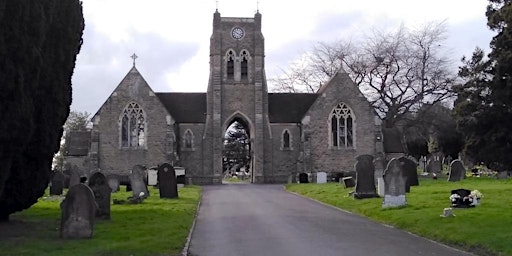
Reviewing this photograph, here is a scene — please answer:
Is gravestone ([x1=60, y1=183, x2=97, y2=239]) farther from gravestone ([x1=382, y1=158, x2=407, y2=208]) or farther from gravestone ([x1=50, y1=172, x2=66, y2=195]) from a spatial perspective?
gravestone ([x1=50, y1=172, x2=66, y2=195])

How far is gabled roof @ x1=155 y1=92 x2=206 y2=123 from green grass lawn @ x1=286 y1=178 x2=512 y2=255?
88.6 feet

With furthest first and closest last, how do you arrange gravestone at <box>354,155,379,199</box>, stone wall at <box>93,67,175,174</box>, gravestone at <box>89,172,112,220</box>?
1. stone wall at <box>93,67,175,174</box>
2. gravestone at <box>354,155,379,199</box>
3. gravestone at <box>89,172,112,220</box>

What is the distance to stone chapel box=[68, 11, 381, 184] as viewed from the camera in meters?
49.2

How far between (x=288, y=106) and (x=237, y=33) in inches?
294

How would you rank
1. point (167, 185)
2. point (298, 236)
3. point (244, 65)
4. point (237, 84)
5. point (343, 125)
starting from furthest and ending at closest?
1. point (244, 65)
2. point (237, 84)
3. point (343, 125)
4. point (167, 185)
5. point (298, 236)

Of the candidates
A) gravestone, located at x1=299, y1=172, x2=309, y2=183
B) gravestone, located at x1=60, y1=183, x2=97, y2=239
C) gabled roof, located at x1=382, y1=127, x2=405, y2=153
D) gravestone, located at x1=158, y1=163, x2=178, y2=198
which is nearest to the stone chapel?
gabled roof, located at x1=382, y1=127, x2=405, y2=153

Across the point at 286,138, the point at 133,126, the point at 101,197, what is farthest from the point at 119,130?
the point at 101,197

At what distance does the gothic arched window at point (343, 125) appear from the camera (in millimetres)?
51125

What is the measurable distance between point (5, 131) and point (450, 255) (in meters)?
9.42

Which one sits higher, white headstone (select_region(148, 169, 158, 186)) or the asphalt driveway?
white headstone (select_region(148, 169, 158, 186))

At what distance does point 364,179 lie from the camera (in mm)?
24953

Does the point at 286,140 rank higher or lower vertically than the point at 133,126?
lower

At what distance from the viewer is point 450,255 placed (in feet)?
38.4

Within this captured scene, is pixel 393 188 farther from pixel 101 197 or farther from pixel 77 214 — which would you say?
pixel 77 214
